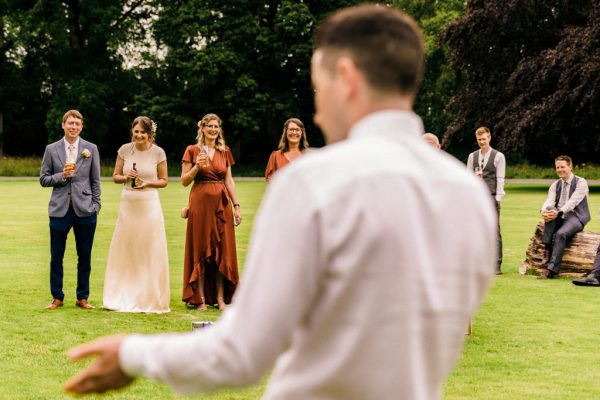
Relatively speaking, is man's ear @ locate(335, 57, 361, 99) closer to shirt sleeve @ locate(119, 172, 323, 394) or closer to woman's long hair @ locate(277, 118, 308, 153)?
shirt sleeve @ locate(119, 172, 323, 394)

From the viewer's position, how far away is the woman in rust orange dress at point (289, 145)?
10.9m

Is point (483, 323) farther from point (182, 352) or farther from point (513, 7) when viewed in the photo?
point (513, 7)

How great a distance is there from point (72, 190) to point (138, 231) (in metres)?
0.93

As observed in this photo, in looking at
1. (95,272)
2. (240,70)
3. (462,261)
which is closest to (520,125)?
(240,70)

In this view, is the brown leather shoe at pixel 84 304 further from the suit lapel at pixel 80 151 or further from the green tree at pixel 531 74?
the green tree at pixel 531 74

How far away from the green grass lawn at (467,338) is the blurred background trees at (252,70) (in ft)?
78.1

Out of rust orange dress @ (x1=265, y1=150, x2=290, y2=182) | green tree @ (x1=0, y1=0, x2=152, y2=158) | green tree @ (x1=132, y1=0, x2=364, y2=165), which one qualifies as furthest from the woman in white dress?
green tree @ (x1=0, y1=0, x2=152, y2=158)

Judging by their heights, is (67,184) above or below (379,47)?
below

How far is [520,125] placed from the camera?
1507 inches

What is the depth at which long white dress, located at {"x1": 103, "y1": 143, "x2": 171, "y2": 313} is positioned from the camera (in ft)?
35.8

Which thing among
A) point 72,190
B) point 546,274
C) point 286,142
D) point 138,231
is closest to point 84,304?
point 138,231

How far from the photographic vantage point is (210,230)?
1115 cm

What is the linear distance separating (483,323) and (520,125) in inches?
1156

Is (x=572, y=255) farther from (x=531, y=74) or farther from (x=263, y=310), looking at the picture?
(x=531, y=74)
